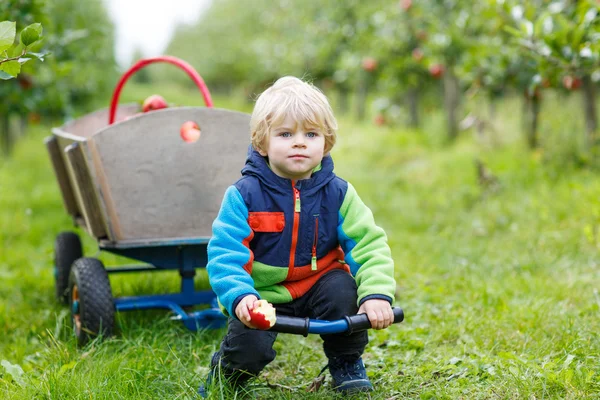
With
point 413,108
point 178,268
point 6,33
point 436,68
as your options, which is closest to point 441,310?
point 178,268

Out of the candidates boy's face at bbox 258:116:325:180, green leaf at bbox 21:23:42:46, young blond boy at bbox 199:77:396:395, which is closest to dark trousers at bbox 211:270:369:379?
young blond boy at bbox 199:77:396:395

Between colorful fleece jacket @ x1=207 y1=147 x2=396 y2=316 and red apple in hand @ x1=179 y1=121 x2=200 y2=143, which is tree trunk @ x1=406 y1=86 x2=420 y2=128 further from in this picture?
colorful fleece jacket @ x1=207 y1=147 x2=396 y2=316

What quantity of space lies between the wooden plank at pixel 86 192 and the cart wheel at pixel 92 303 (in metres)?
0.19

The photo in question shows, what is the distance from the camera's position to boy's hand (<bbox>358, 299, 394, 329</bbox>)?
7.13ft

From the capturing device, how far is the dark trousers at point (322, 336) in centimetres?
234

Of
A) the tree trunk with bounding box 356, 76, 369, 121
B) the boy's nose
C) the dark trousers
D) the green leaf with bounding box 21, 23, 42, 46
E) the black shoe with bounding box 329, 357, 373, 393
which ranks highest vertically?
the green leaf with bounding box 21, 23, 42, 46

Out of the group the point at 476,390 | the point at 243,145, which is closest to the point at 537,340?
the point at 476,390

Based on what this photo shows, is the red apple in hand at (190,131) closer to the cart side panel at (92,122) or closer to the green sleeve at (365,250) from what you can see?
the green sleeve at (365,250)

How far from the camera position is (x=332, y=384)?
2566 mm

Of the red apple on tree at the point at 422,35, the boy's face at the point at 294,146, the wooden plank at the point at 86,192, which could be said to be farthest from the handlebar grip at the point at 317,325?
the red apple on tree at the point at 422,35

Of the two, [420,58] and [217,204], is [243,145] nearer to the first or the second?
[217,204]

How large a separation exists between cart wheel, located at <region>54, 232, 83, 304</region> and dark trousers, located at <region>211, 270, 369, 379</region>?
165cm

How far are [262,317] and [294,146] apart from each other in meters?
0.62

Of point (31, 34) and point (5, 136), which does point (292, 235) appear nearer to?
point (31, 34)
